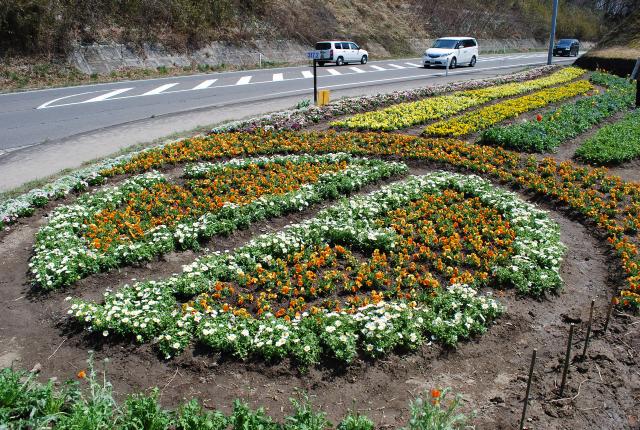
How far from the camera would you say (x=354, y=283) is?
5.91 meters

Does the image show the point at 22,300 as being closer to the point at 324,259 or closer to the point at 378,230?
the point at 324,259

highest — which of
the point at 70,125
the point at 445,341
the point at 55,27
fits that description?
the point at 55,27

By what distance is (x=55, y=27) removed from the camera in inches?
897

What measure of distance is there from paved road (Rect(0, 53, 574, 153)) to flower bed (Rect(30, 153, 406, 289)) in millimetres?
5363

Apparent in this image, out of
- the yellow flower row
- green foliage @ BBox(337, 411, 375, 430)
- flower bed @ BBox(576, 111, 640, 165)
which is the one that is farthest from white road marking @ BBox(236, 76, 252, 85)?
green foliage @ BBox(337, 411, 375, 430)

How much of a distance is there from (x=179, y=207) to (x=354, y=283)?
3349mm

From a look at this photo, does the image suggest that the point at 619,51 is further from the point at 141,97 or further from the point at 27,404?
the point at 27,404

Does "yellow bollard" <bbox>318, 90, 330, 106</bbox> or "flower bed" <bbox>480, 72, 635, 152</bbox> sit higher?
"yellow bollard" <bbox>318, 90, 330, 106</bbox>

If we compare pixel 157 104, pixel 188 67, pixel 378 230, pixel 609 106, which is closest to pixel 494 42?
pixel 188 67

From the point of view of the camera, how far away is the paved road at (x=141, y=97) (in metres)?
13.5

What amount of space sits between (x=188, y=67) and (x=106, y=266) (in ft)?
73.2

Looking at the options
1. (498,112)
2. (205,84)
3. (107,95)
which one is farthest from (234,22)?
(498,112)

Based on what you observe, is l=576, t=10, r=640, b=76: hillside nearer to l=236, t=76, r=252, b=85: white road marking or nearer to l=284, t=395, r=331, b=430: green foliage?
l=236, t=76, r=252, b=85: white road marking

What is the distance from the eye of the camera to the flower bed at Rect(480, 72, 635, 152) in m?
11.0
